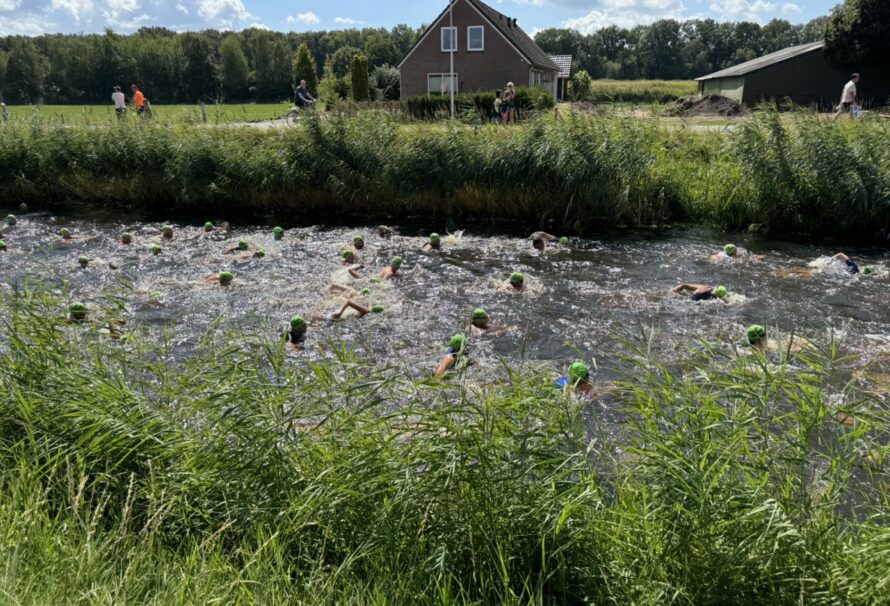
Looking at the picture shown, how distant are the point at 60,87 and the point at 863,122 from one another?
117m

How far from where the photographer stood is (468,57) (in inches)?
1893

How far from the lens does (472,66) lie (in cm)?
4822

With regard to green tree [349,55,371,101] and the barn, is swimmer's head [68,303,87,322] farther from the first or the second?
the barn

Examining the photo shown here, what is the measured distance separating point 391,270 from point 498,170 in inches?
221

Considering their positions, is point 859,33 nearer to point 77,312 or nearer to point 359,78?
point 359,78

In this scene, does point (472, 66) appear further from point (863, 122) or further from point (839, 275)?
point (839, 275)

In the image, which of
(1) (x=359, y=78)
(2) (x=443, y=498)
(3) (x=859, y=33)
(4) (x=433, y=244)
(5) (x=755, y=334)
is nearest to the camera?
(2) (x=443, y=498)

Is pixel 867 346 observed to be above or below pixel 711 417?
below

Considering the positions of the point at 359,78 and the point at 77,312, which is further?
the point at 359,78

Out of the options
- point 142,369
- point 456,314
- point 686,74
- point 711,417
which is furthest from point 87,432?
point 686,74

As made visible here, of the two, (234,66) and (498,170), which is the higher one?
(234,66)

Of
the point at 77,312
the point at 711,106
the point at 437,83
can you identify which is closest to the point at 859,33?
the point at 711,106

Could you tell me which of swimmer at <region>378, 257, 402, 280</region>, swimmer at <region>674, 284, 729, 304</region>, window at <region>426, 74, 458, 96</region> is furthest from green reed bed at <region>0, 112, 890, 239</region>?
window at <region>426, 74, 458, 96</region>

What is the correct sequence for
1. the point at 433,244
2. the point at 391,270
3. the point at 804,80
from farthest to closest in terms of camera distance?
1. the point at 804,80
2. the point at 433,244
3. the point at 391,270
